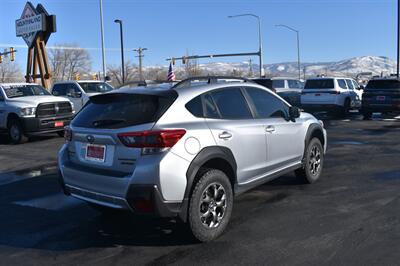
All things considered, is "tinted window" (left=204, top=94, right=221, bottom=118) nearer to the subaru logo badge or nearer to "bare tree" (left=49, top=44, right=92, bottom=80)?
the subaru logo badge

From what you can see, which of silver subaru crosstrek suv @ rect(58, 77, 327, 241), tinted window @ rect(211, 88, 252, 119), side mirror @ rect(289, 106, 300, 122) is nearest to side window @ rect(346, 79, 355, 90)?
side mirror @ rect(289, 106, 300, 122)

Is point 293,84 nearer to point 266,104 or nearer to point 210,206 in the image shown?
point 266,104

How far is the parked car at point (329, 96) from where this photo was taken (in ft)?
66.0

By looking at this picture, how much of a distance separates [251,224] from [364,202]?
5.87 feet

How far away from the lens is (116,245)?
4.81 m

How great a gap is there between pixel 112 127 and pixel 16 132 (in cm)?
1068

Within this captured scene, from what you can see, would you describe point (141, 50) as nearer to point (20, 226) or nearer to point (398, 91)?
point (398, 91)

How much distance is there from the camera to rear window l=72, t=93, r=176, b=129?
4621mm

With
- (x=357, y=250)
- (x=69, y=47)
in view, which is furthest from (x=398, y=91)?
(x=69, y=47)

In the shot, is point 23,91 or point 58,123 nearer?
point 58,123

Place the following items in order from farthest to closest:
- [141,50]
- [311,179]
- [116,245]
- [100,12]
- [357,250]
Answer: [141,50], [100,12], [311,179], [116,245], [357,250]

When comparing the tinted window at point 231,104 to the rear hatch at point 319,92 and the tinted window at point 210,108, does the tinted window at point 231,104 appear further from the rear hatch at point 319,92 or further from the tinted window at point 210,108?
the rear hatch at point 319,92

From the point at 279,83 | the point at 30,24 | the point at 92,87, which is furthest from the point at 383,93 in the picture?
the point at 30,24

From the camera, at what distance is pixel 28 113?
547 inches
